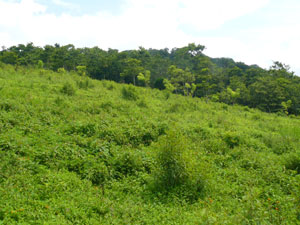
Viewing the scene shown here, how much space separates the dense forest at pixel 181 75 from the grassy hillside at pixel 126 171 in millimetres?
17231

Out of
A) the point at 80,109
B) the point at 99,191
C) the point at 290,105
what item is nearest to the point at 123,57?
the point at 290,105

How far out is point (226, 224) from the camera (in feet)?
13.6

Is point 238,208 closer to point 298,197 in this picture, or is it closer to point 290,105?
point 298,197

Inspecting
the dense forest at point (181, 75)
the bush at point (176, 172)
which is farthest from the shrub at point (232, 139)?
the dense forest at point (181, 75)

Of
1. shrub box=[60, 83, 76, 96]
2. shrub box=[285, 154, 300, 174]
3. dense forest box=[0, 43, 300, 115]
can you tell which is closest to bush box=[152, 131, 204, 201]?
shrub box=[285, 154, 300, 174]

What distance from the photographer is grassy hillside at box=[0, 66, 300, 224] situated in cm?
452

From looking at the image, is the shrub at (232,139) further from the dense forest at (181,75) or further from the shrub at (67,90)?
the dense forest at (181,75)

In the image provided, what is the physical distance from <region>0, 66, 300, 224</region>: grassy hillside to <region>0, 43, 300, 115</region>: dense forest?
17.2 meters

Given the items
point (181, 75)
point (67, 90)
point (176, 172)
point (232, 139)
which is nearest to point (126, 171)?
point (176, 172)

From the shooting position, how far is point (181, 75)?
109 feet

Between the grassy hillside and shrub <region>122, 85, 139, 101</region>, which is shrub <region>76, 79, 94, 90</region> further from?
the grassy hillside

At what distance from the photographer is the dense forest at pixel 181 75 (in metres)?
32.0

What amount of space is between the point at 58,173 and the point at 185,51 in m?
62.6

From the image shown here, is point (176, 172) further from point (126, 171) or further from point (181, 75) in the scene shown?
point (181, 75)
